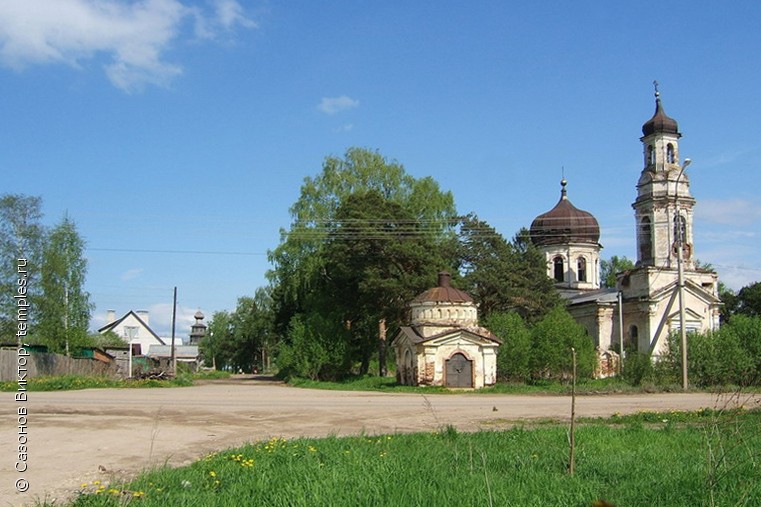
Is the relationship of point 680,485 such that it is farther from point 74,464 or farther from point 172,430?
point 172,430

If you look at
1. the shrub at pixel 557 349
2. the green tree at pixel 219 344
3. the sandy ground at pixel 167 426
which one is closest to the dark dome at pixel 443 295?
the shrub at pixel 557 349

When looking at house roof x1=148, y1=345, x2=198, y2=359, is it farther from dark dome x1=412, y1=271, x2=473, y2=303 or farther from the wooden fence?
dark dome x1=412, y1=271, x2=473, y2=303

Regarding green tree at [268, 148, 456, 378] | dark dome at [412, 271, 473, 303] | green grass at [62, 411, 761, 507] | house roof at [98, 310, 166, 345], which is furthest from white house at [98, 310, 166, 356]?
green grass at [62, 411, 761, 507]

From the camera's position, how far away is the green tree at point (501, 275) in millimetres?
53625

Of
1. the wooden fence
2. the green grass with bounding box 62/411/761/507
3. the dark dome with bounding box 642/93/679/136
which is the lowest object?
the wooden fence

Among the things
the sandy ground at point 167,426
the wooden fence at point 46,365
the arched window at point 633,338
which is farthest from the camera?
the arched window at point 633,338

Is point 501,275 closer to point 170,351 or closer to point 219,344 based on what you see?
point 170,351

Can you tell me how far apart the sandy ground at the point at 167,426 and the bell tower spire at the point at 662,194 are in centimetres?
2829

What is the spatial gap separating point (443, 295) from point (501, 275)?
37.1ft

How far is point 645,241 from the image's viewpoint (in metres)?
53.8

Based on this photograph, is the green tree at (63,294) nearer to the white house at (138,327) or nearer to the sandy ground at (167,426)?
the sandy ground at (167,426)

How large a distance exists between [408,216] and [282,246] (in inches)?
363

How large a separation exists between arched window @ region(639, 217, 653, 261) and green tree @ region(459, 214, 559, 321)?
6909 mm

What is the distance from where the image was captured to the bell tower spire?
5150 cm
